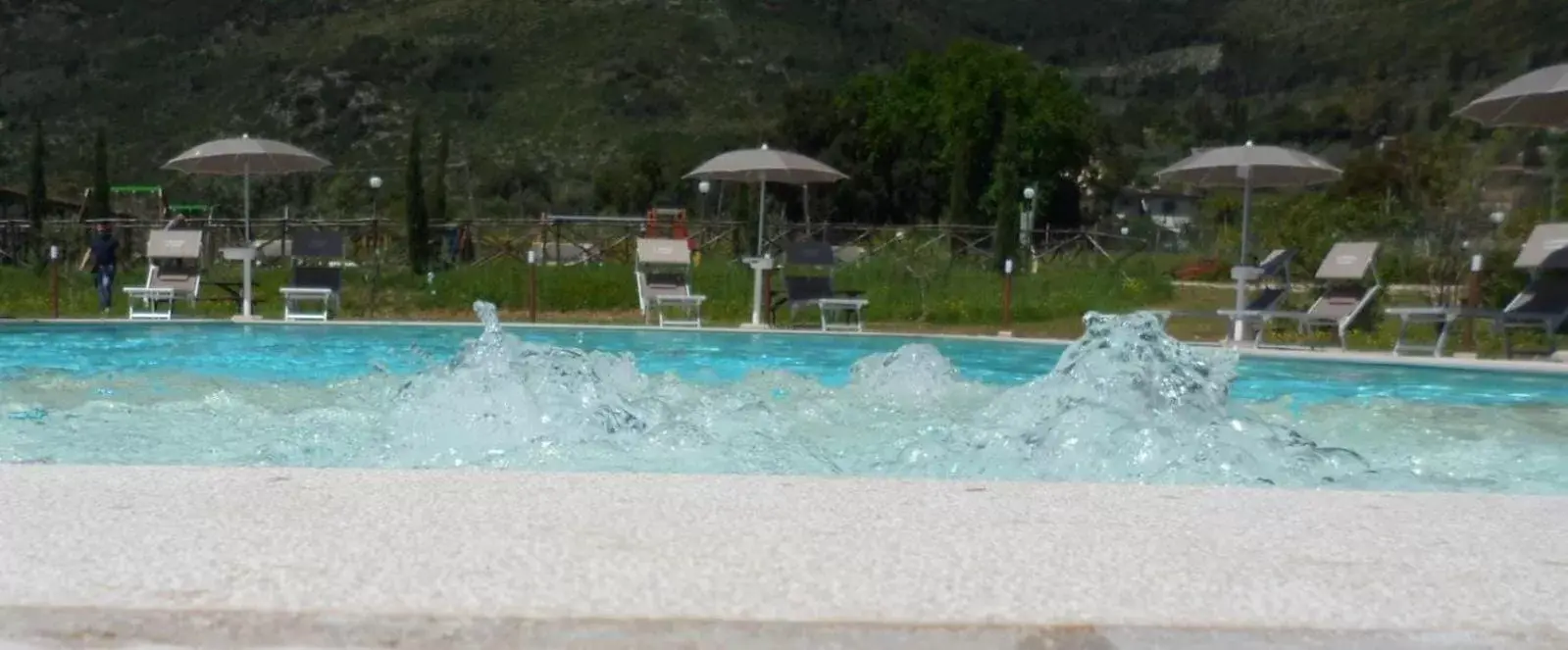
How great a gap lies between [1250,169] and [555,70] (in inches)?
1975

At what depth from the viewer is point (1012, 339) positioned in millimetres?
13203

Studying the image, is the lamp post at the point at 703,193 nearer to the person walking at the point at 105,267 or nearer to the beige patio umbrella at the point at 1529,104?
the person walking at the point at 105,267

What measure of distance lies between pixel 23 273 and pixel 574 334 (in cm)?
1064

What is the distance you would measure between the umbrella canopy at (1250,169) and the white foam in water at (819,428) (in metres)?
5.20

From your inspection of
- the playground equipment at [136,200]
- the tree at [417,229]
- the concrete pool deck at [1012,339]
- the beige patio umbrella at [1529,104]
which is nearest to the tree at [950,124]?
the playground equipment at [136,200]

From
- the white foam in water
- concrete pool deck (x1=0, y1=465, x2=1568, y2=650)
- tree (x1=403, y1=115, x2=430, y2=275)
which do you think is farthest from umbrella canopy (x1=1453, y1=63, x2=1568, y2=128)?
tree (x1=403, y1=115, x2=430, y2=275)

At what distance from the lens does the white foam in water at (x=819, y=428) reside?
6242mm

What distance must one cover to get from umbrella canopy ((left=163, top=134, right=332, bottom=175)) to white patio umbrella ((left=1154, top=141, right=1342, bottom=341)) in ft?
30.4

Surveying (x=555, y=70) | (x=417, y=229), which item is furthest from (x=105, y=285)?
(x=555, y=70)

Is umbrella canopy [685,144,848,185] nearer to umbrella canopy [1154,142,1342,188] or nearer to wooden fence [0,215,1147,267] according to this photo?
umbrella canopy [1154,142,1342,188]

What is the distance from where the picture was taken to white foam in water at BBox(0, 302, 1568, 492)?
6.24m

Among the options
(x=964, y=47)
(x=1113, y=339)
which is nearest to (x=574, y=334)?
(x=1113, y=339)

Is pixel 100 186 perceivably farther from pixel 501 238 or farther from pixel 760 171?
pixel 760 171

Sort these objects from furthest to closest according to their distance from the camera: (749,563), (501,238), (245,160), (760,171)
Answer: (501,238) < (245,160) < (760,171) < (749,563)
